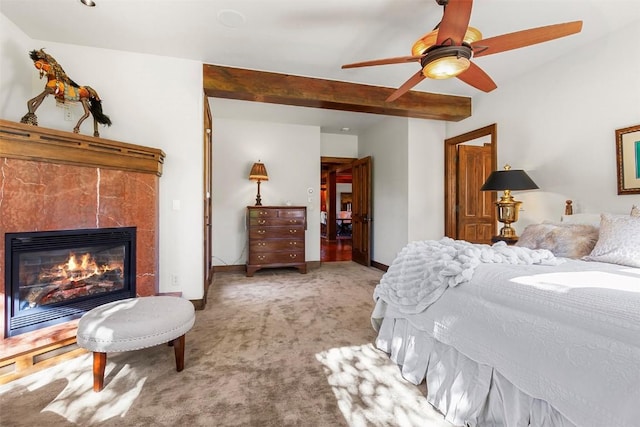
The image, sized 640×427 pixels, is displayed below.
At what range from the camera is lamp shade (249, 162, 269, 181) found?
494 centimetres

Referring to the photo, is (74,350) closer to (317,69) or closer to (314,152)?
(317,69)

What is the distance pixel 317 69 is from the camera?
10.8ft

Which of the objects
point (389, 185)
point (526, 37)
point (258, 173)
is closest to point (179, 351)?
point (526, 37)

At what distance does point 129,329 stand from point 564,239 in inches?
115

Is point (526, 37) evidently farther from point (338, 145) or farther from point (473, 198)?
point (338, 145)

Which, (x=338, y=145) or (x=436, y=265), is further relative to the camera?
(x=338, y=145)

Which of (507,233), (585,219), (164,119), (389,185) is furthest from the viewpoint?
(389,185)

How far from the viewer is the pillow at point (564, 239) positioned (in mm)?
2064

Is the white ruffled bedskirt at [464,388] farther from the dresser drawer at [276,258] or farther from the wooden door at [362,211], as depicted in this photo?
the wooden door at [362,211]

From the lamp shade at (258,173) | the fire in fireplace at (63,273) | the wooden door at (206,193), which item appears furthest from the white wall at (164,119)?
the lamp shade at (258,173)

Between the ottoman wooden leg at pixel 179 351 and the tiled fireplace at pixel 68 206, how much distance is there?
904 millimetres

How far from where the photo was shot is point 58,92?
7.52 feet

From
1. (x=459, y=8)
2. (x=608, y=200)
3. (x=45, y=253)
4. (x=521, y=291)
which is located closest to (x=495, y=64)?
(x=608, y=200)

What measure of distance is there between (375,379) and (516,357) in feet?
2.89
